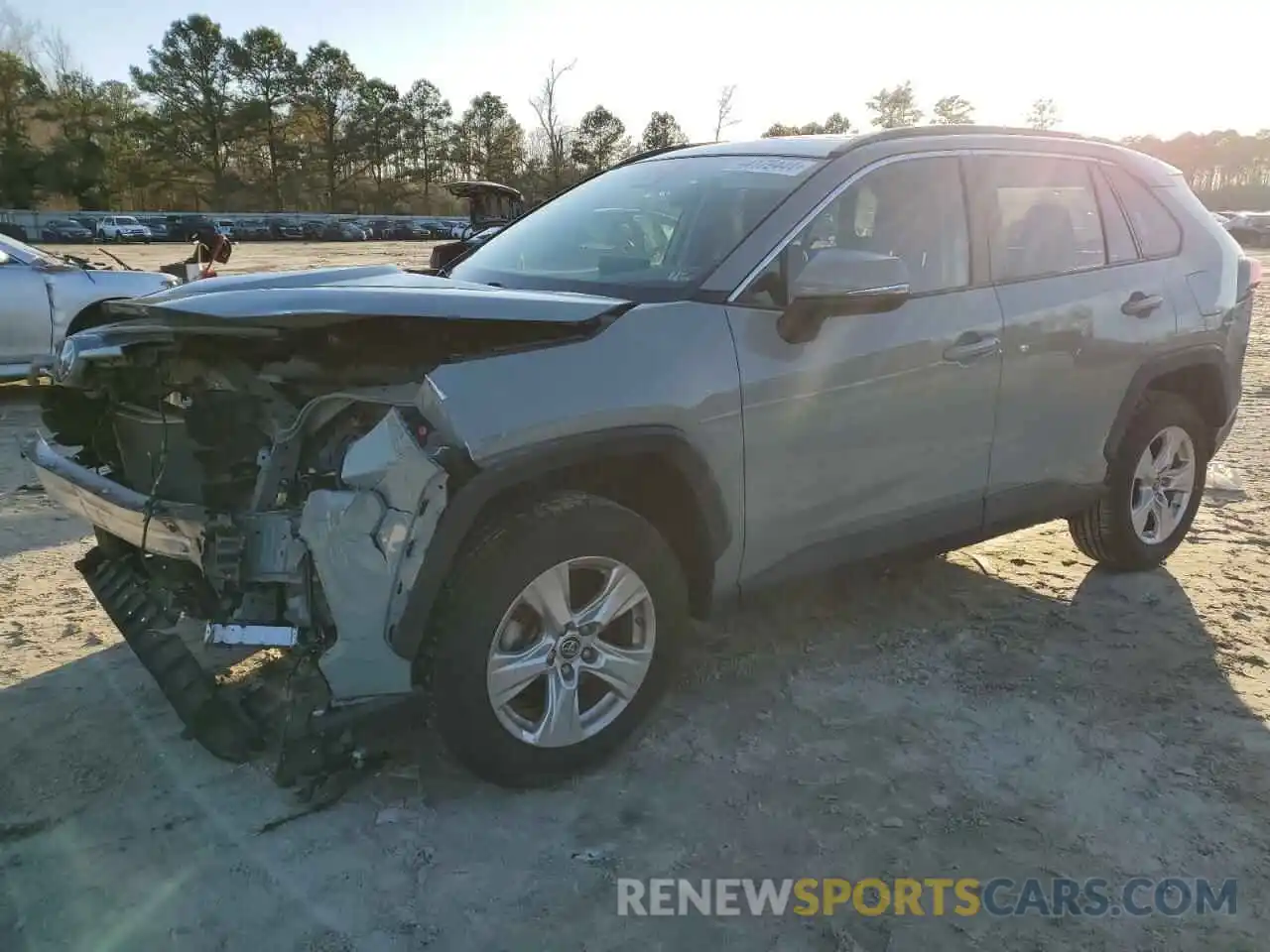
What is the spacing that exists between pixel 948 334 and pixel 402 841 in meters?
2.45

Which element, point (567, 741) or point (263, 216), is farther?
point (263, 216)

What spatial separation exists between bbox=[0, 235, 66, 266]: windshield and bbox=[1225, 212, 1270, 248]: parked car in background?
36476 millimetres

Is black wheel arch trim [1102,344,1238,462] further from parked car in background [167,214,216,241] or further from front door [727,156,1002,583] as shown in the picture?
parked car in background [167,214,216,241]

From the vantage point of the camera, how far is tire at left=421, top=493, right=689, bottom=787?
258 centimetres

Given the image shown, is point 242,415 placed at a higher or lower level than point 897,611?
higher

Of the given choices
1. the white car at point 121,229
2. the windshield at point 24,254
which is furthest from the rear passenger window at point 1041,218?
the white car at point 121,229

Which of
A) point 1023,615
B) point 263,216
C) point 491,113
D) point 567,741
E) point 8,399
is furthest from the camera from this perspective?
point 491,113

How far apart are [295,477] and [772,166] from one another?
204cm

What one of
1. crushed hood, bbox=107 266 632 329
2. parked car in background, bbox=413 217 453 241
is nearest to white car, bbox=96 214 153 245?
parked car in background, bbox=413 217 453 241

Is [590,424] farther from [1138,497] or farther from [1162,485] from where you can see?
[1162,485]

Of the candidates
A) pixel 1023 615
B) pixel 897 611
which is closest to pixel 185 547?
pixel 897 611

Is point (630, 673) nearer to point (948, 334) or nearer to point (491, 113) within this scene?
point (948, 334)

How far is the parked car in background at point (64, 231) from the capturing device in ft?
141

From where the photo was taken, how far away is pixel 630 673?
2967mm
